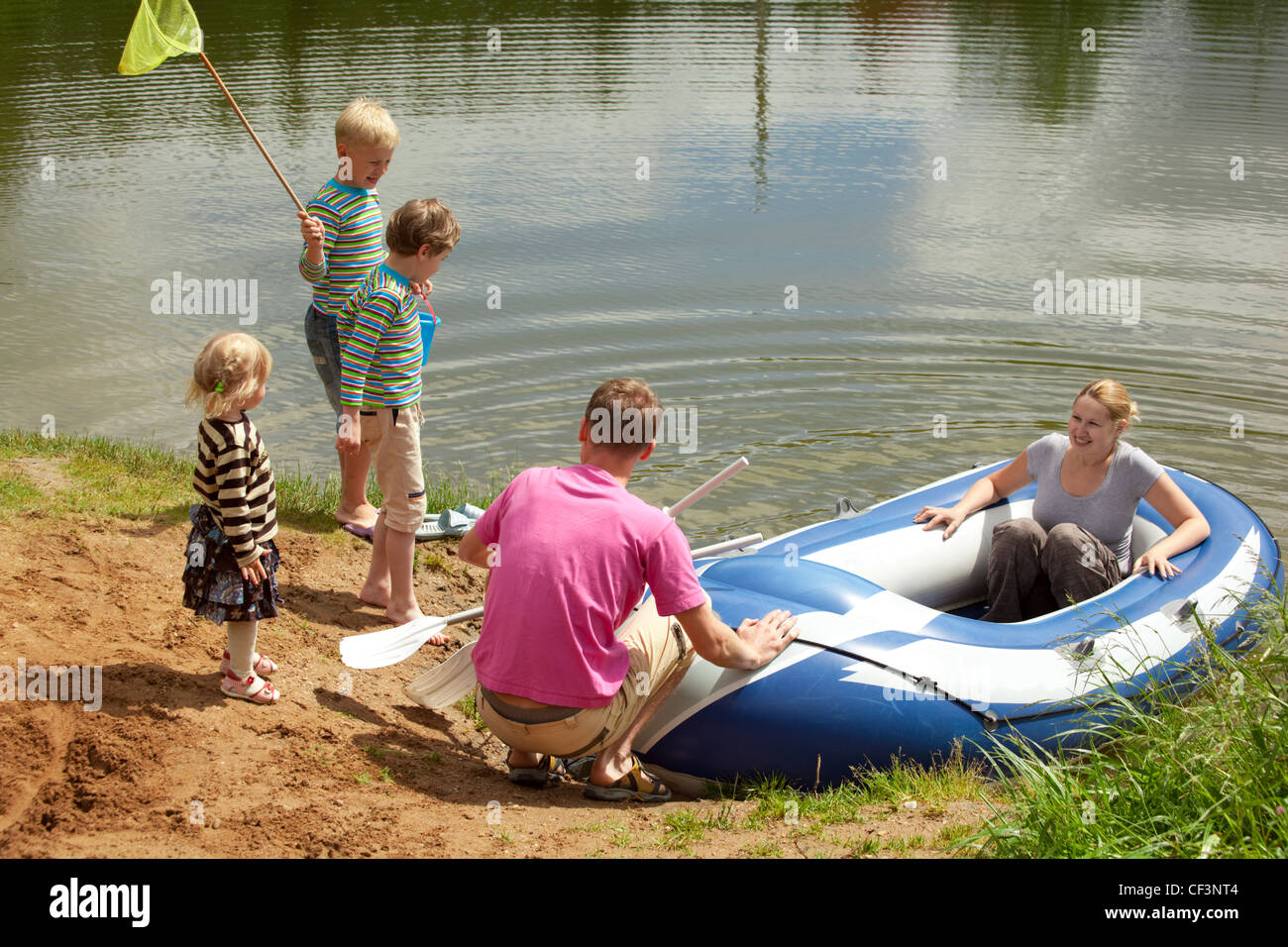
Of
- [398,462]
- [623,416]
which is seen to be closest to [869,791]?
[623,416]

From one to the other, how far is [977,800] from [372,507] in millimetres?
3480

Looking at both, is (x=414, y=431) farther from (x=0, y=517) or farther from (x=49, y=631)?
(x=0, y=517)

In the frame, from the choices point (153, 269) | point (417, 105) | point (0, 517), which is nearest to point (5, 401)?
point (153, 269)

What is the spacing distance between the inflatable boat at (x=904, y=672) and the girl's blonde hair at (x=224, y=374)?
1855 millimetres

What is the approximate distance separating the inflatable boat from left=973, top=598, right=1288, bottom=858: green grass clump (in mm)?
366

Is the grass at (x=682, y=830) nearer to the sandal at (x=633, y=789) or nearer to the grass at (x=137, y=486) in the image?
the sandal at (x=633, y=789)

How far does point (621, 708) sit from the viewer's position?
4.08 m

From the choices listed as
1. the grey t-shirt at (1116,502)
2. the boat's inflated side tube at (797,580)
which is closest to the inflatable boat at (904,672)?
the boat's inflated side tube at (797,580)

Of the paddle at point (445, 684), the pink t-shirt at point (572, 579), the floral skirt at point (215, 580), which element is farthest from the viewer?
the paddle at point (445, 684)

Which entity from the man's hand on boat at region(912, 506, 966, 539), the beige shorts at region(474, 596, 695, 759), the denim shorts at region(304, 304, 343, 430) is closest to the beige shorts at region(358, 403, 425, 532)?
the denim shorts at region(304, 304, 343, 430)

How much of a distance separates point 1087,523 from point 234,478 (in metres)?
3.57

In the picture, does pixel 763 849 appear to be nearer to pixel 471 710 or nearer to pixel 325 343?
pixel 471 710

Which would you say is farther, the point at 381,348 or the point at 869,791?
the point at 381,348

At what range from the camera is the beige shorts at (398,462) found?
5.11 meters
